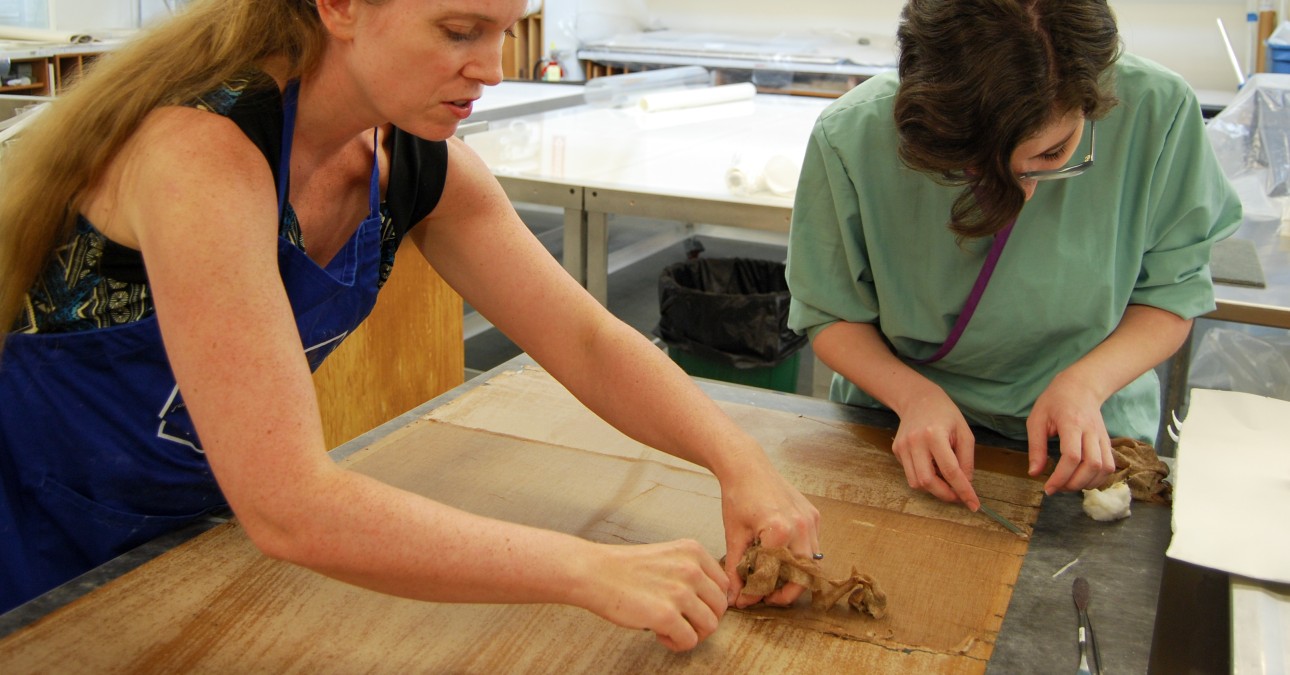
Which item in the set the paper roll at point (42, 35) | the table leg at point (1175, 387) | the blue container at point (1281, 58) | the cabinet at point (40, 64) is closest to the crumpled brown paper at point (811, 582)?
the table leg at point (1175, 387)

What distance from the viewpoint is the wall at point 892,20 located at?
5547mm

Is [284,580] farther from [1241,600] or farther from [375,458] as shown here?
[1241,600]

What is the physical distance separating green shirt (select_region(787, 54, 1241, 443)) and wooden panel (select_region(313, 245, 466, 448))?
1.01m

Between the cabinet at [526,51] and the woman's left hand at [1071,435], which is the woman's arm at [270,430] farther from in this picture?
the cabinet at [526,51]

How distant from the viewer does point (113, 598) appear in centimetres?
98

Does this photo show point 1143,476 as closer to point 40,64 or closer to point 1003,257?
point 1003,257

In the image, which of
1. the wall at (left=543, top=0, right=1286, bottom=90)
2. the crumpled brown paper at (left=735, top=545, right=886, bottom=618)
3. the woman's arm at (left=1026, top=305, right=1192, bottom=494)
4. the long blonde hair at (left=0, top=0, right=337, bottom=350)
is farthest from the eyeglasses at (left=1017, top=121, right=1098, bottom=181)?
the wall at (left=543, top=0, right=1286, bottom=90)

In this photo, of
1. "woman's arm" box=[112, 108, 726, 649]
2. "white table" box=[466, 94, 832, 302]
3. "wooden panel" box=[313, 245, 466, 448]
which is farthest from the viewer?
"white table" box=[466, 94, 832, 302]

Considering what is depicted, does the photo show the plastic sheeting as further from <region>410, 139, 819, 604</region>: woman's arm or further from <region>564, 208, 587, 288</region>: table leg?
<region>410, 139, 819, 604</region>: woman's arm

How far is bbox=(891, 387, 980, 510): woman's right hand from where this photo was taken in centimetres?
122

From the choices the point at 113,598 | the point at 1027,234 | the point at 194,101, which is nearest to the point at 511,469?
the point at 113,598

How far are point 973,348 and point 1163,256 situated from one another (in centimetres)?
25

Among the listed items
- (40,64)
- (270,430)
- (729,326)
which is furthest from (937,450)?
(40,64)

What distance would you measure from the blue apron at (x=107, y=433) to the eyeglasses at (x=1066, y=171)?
69cm
